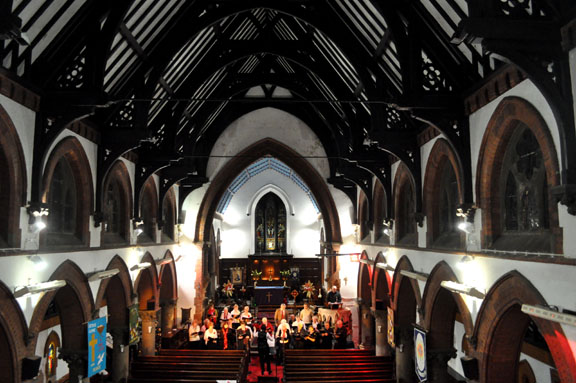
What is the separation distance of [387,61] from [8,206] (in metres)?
10.0

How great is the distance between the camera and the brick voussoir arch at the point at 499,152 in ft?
24.3

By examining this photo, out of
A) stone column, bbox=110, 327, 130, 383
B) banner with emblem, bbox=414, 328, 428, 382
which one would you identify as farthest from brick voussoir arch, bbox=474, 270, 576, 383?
stone column, bbox=110, 327, 130, 383

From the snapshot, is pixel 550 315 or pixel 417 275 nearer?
pixel 550 315

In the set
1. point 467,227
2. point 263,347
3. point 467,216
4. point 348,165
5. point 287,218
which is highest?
point 348,165

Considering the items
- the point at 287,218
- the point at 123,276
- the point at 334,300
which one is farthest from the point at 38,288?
the point at 287,218

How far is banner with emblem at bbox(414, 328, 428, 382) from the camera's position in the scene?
1259 centimetres

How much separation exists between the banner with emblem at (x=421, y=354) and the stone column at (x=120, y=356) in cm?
930

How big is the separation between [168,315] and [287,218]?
17874 mm

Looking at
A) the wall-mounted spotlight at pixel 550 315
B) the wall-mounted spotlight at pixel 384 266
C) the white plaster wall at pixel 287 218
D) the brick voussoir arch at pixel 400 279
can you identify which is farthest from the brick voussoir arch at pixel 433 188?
the white plaster wall at pixel 287 218

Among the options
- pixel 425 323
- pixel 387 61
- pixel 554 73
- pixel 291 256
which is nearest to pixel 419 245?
pixel 425 323

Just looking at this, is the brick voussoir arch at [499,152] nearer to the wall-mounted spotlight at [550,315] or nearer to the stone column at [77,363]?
the wall-mounted spotlight at [550,315]

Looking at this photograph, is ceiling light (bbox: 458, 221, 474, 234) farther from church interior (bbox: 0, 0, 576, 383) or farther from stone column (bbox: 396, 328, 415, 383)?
stone column (bbox: 396, 328, 415, 383)

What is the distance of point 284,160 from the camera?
2564 centimetres

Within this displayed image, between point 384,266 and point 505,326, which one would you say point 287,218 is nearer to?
point 384,266
